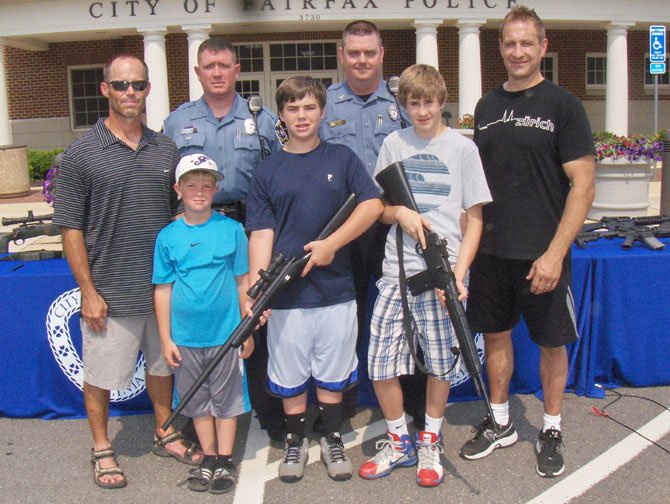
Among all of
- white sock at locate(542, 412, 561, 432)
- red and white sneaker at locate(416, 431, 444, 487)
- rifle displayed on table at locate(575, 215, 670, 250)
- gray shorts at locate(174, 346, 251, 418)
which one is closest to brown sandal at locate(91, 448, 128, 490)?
gray shorts at locate(174, 346, 251, 418)

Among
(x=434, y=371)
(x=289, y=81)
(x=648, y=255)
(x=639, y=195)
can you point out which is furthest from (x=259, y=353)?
(x=639, y=195)

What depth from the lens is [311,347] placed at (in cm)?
329

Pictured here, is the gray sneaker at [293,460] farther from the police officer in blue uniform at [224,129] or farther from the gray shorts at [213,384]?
the police officer in blue uniform at [224,129]

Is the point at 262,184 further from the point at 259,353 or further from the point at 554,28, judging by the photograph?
the point at 554,28

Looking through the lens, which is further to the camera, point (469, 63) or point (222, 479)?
point (469, 63)

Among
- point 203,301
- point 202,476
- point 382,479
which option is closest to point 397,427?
point 382,479

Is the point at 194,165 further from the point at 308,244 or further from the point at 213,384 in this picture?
the point at 213,384

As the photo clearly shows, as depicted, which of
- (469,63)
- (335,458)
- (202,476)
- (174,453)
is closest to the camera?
(202,476)

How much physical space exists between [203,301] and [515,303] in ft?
5.05

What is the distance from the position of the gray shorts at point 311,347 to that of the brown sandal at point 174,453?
23.2 inches

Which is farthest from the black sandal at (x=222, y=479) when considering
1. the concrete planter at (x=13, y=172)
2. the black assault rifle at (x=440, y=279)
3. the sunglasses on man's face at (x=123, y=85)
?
the concrete planter at (x=13, y=172)

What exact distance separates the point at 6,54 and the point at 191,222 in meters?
18.4

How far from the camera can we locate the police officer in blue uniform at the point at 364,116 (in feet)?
12.1

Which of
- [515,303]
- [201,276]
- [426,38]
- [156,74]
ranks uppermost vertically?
[426,38]
